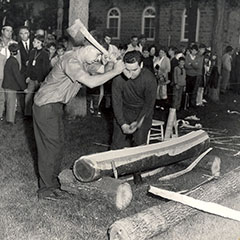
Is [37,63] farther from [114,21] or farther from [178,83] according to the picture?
[114,21]

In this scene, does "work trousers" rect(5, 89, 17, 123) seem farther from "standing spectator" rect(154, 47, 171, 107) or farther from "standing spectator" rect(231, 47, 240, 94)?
"standing spectator" rect(231, 47, 240, 94)

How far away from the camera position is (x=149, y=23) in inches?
1053

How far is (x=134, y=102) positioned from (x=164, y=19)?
19687 millimetres

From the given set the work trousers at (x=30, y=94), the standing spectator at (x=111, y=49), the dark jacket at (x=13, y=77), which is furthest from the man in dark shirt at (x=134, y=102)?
the work trousers at (x=30, y=94)

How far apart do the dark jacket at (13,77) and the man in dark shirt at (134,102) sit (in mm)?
3822

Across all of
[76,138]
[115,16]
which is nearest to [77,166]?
[76,138]

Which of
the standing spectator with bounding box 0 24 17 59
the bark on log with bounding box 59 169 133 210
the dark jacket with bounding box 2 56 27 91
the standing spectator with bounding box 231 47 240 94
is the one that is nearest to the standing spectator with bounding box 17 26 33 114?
the standing spectator with bounding box 0 24 17 59

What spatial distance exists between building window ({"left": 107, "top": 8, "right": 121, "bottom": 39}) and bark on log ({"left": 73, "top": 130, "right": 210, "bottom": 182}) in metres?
20.4

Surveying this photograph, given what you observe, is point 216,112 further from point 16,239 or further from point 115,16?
point 115,16

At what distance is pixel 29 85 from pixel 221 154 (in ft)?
15.3

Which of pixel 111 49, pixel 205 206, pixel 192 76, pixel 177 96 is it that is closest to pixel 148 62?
pixel 177 96

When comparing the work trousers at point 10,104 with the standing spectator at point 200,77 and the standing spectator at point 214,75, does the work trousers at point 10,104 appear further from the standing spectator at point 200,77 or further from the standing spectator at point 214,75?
the standing spectator at point 214,75

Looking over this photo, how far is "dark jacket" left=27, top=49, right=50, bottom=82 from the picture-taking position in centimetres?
1053

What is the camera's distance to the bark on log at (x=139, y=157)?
18.8 ft
